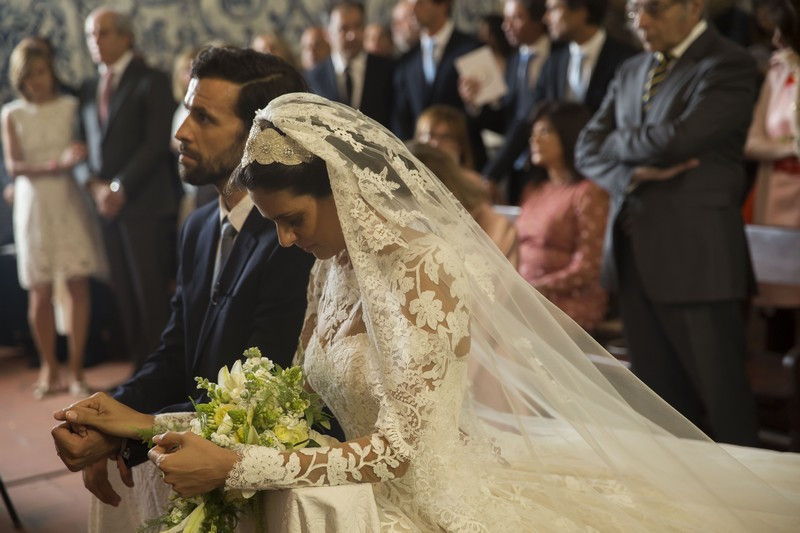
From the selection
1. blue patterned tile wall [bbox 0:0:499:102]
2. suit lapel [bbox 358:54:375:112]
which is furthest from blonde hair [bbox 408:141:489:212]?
blue patterned tile wall [bbox 0:0:499:102]

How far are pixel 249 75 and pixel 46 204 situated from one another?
4191 millimetres

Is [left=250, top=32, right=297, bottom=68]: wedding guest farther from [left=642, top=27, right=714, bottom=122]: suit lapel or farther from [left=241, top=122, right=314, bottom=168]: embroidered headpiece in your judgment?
[left=241, top=122, right=314, bottom=168]: embroidered headpiece

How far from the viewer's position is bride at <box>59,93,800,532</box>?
2229 millimetres

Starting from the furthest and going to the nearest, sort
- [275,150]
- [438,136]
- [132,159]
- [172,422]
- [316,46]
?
[316,46], [132,159], [438,136], [172,422], [275,150]

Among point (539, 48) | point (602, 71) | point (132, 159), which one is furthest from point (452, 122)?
point (132, 159)

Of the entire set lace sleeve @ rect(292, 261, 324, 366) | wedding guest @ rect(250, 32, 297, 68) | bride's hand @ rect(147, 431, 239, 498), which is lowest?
bride's hand @ rect(147, 431, 239, 498)

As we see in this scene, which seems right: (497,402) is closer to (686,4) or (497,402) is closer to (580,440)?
(580,440)

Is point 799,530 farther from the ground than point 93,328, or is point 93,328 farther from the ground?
point 799,530

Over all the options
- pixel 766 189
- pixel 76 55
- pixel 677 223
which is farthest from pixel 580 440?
pixel 76 55

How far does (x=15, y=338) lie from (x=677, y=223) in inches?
196

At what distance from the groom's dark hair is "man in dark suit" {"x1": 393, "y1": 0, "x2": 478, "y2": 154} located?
3.60m

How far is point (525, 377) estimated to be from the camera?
255 centimetres

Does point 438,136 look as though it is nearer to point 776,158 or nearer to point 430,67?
point 430,67

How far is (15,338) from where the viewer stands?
7441mm
